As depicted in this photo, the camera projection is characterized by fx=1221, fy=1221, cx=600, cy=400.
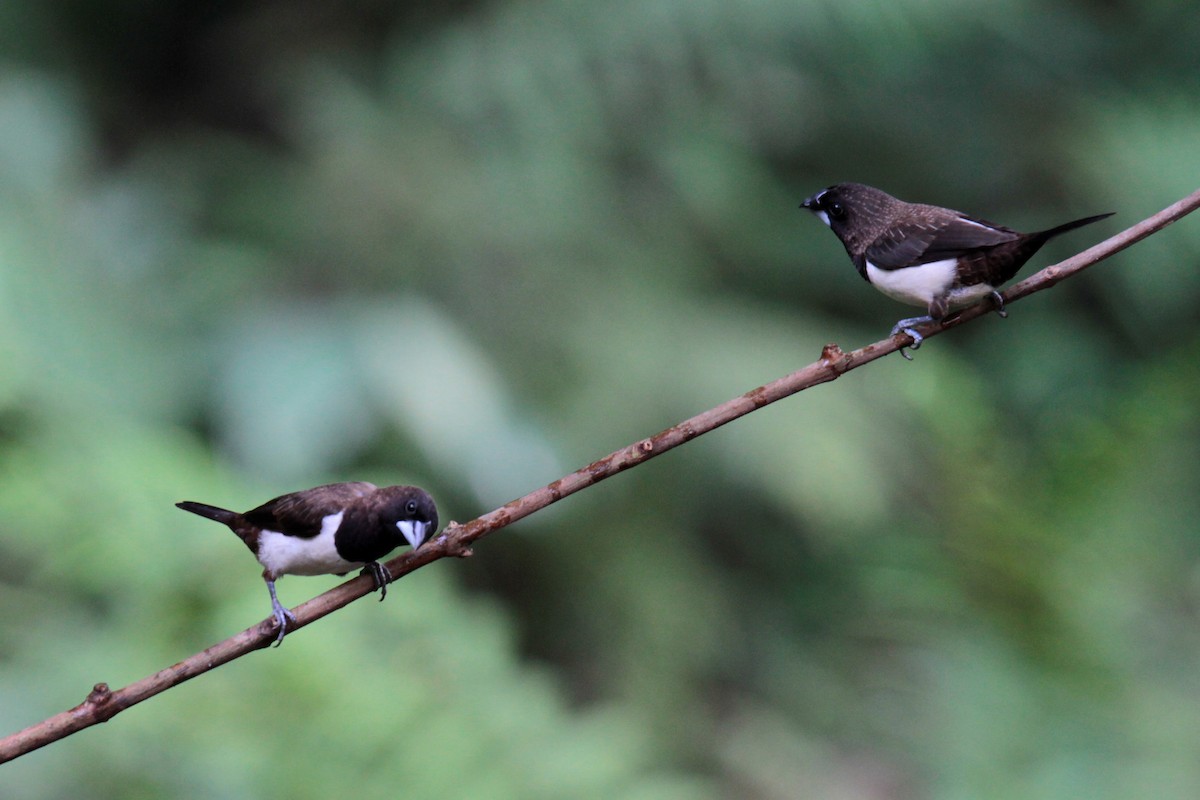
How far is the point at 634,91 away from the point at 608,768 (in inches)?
101

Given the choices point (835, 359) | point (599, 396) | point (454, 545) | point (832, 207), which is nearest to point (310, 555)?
point (454, 545)

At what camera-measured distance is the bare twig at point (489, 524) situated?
1.00 m

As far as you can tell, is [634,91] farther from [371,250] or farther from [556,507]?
[556,507]

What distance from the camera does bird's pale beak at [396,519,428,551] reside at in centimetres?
142

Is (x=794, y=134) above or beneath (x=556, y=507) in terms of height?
above

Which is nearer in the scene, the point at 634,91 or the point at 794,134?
the point at 634,91

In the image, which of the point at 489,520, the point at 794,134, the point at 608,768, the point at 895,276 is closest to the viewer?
the point at 489,520

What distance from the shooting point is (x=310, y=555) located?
1473 millimetres

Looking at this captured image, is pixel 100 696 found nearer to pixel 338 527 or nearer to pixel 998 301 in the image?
pixel 338 527

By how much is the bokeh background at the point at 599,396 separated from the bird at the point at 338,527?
1.23 m

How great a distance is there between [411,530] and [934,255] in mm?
709

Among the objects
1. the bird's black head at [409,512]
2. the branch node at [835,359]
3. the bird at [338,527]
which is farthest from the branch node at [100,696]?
the branch node at [835,359]

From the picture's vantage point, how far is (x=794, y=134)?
4867 mm

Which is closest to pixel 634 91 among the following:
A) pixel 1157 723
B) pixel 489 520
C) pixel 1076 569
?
pixel 1076 569
